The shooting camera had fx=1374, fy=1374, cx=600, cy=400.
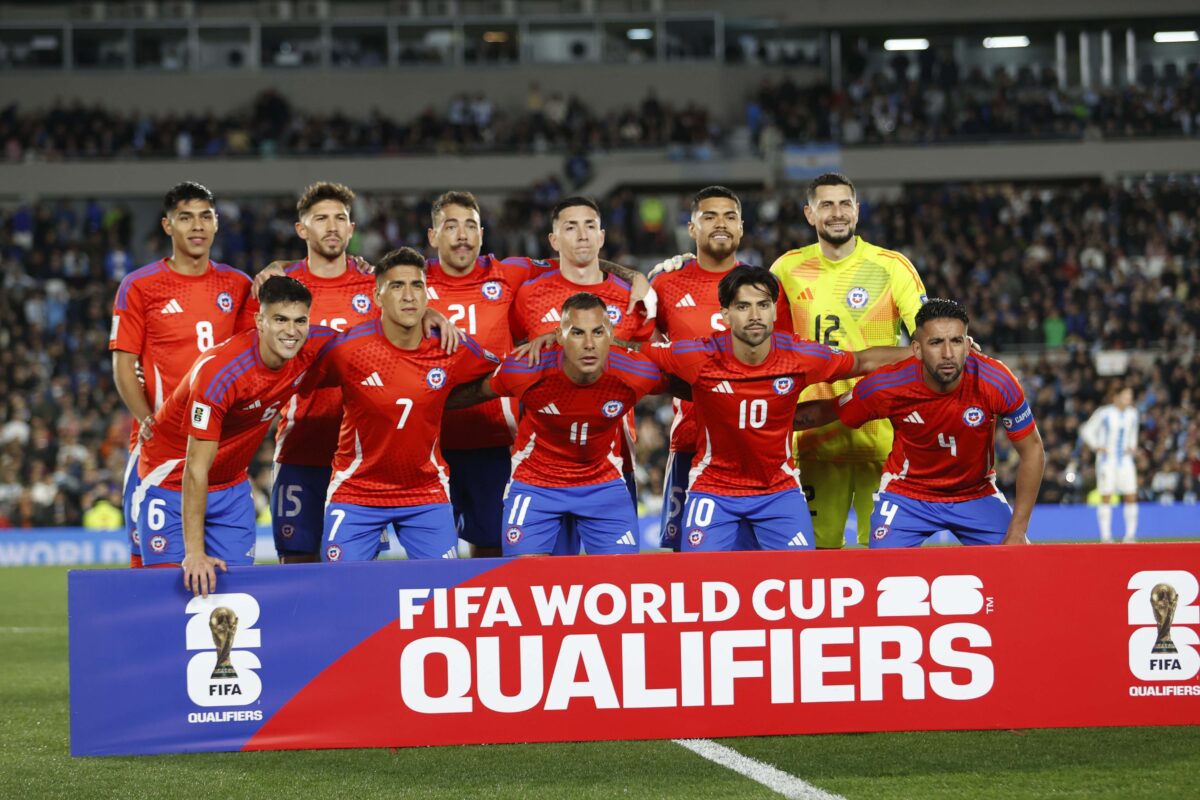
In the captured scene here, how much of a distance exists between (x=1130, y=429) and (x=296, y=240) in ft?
51.3

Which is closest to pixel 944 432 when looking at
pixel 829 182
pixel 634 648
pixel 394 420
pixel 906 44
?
pixel 829 182

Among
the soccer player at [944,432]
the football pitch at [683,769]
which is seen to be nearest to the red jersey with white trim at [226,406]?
the football pitch at [683,769]

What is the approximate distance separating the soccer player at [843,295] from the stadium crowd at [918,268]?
11.6m

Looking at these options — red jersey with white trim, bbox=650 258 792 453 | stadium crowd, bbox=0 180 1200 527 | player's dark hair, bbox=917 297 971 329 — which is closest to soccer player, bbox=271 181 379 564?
red jersey with white trim, bbox=650 258 792 453

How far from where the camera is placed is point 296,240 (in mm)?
26109

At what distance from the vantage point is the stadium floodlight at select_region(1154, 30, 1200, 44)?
30.6 metres

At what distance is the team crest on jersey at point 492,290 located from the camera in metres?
7.29

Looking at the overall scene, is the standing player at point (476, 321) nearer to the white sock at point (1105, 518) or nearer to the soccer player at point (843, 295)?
the soccer player at point (843, 295)

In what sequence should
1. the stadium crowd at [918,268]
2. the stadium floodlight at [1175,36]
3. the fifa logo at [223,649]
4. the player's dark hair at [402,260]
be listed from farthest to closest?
the stadium floodlight at [1175,36] < the stadium crowd at [918,268] < the player's dark hair at [402,260] < the fifa logo at [223,649]

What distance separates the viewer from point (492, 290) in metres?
7.30

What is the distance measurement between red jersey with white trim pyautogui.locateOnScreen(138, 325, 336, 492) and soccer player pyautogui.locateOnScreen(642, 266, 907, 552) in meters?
1.69

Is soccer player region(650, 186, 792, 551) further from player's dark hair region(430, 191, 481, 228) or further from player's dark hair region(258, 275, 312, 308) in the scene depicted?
player's dark hair region(258, 275, 312, 308)

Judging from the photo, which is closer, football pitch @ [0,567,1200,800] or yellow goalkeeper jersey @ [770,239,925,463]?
football pitch @ [0,567,1200,800]

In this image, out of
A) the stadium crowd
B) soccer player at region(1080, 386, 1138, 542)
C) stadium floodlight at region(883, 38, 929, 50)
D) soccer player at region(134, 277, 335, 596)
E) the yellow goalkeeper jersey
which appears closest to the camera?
soccer player at region(134, 277, 335, 596)
